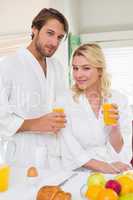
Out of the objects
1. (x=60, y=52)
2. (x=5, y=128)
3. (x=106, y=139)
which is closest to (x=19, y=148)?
(x=5, y=128)

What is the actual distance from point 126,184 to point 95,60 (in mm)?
1014

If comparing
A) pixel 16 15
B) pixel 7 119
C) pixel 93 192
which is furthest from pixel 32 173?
pixel 16 15

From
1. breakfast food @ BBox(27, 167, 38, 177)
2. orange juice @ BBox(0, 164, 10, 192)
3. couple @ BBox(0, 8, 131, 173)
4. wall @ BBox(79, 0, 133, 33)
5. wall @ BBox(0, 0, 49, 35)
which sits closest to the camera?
orange juice @ BBox(0, 164, 10, 192)

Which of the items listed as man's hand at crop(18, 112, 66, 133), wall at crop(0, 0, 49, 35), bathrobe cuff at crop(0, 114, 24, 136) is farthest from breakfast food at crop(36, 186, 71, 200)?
wall at crop(0, 0, 49, 35)

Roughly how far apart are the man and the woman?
137mm

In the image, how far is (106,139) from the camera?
6.79ft

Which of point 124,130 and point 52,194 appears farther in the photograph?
point 124,130

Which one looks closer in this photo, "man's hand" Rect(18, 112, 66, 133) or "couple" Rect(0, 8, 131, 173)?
"man's hand" Rect(18, 112, 66, 133)

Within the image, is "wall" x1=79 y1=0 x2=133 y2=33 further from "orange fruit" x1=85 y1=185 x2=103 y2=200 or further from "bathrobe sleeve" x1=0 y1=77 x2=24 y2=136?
"orange fruit" x1=85 y1=185 x2=103 y2=200

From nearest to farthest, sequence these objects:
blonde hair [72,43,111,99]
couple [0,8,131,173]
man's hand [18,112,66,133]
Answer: man's hand [18,112,66,133] → couple [0,8,131,173] → blonde hair [72,43,111,99]

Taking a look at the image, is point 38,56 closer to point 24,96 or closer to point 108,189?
point 24,96

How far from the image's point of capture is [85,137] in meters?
2.04

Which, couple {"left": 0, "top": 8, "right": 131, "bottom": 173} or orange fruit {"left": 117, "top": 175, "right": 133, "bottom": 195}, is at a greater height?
couple {"left": 0, "top": 8, "right": 131, "bottom": 173}

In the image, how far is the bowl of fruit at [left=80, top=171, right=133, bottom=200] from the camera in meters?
1.18
